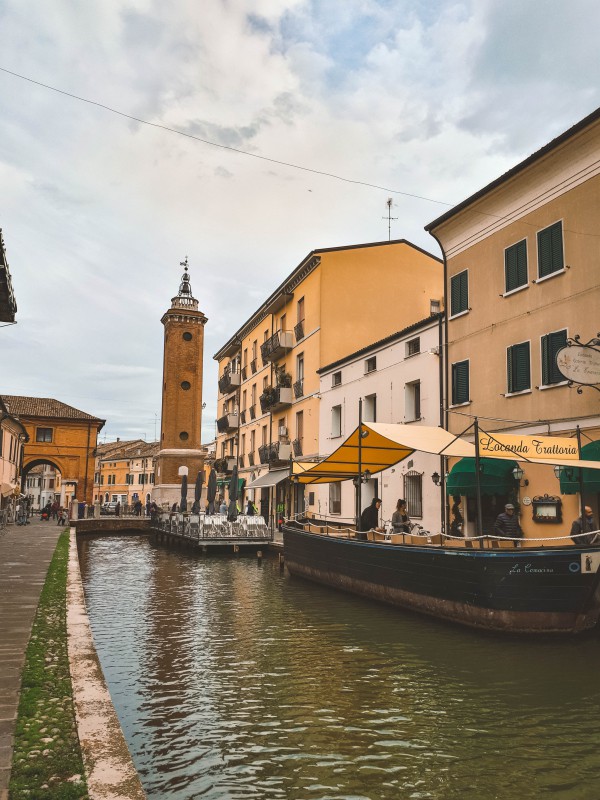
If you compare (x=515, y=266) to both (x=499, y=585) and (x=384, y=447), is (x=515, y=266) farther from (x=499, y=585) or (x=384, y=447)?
(x=499, y=585)

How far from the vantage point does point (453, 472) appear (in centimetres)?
1720

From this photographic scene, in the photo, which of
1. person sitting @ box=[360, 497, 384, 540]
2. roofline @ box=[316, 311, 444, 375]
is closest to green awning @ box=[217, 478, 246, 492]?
roofline @ box=[316, 311, 444, 375]

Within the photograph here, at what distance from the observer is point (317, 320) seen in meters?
29.9

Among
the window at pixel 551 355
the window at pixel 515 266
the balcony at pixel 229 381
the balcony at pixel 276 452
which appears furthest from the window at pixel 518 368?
the balcony at pixel 229 381

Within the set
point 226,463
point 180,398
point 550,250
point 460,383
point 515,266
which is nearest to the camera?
point 550,250

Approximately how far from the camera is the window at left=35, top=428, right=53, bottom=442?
2243 inches

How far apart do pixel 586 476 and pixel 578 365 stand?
2.31 metres

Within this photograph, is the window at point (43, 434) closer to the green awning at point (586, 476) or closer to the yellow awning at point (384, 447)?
the yellow awning at point (384, 447)

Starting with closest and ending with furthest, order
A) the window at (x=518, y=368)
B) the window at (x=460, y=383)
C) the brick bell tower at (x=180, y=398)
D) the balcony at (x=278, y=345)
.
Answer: the window at (x=518, y=368)
the window at (x=460, y=383)
the balcony at (x=278, y=345)
the brick bell tower at (x=180, y=398)

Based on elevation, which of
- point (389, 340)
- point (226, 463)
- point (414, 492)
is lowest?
point (414, 492)

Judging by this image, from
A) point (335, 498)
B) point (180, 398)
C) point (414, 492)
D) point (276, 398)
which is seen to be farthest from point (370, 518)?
point (180, 398)

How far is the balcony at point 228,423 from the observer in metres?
43.1

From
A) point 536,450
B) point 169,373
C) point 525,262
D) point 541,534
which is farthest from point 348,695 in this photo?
point 169,373

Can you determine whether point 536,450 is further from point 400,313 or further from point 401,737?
point 400,313
